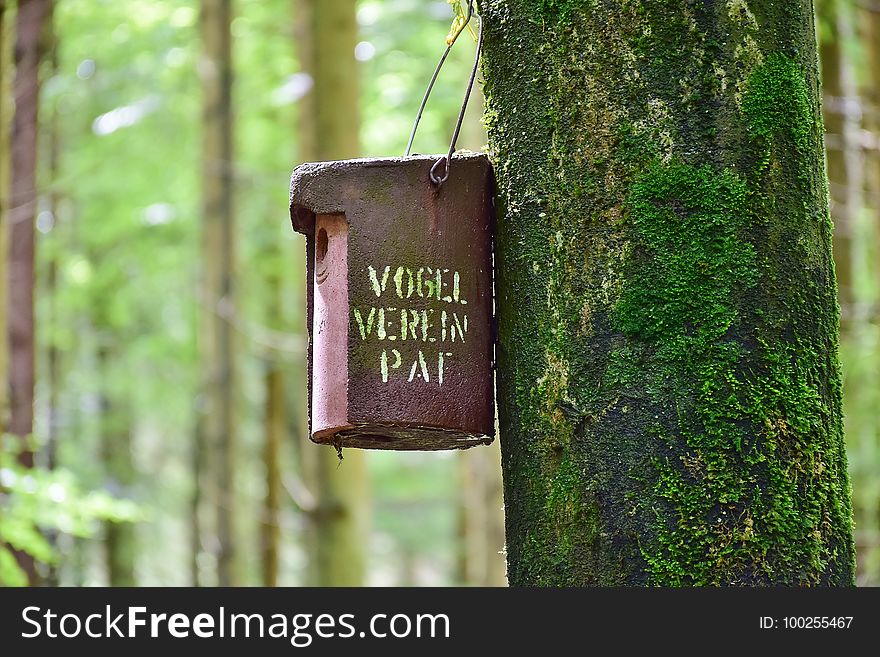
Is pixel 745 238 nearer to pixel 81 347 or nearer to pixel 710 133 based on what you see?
pixel 710 133

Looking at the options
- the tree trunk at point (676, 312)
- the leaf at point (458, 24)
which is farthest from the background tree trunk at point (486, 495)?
the tree trunk at point (676, 312)

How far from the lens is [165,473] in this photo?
19375mm

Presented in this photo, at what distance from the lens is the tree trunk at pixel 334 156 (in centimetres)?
668

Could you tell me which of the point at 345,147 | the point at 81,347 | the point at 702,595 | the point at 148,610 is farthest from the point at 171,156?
the point at 702,595

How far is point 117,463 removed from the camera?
14.9 meters

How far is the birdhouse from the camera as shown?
1813mm

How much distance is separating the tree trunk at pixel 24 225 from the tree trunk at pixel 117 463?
4.00 metres

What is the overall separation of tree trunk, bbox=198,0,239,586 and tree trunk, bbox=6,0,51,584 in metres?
1.58

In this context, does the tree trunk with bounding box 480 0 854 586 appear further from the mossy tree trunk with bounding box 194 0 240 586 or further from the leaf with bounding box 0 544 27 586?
the mossy tree trunk with bounding box 194 0 240 586

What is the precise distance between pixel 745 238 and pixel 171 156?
364 inches

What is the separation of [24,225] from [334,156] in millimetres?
4614

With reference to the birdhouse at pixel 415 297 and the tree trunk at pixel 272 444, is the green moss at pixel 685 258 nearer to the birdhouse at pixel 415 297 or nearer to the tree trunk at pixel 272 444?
the birdhouse at pixel 415 297

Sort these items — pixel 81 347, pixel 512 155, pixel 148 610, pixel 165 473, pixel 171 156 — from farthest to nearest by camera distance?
pixel 165 473 < pixel 81 347 < pixel 171 156 < pixel 148 610 < pixel 512 155

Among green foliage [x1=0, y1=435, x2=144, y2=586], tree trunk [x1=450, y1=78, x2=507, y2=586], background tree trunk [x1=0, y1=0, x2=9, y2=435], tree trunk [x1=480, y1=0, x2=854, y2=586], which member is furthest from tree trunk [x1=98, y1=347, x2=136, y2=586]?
tree trunk [x1=480, y1=0, x2=854, y2=586]
